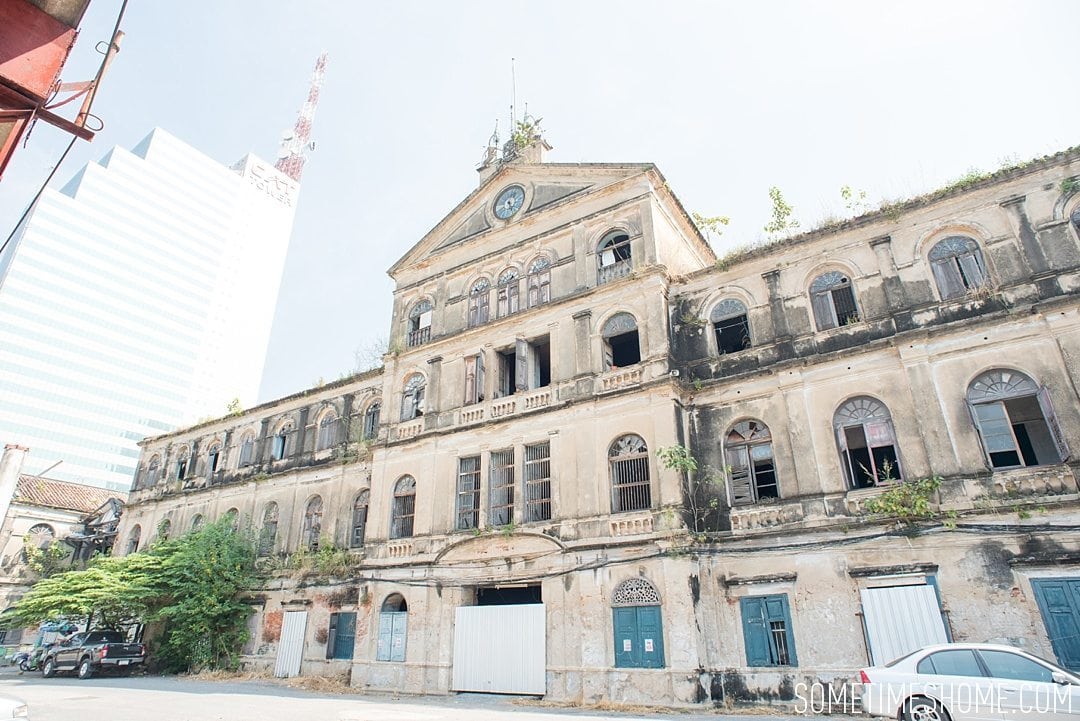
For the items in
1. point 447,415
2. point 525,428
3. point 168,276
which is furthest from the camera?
point 168,276

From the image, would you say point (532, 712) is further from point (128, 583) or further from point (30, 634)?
point (30, 634)

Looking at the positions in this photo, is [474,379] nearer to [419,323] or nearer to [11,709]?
[419,323]

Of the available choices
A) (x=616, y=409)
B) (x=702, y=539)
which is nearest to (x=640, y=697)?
(x=702, y=539)

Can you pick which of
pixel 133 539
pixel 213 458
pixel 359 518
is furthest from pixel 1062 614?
pixel 133 539

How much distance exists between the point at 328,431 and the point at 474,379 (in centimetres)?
836

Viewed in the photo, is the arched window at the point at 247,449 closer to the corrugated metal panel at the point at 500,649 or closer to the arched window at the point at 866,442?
the corrugated metal panel at the point at 500,649

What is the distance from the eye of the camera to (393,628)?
1745 centimetres

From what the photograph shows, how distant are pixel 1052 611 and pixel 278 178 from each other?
134518 millimetres

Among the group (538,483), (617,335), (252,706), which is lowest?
(252,706)

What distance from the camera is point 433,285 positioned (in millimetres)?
21766

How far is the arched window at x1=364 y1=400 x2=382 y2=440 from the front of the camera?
23.0m

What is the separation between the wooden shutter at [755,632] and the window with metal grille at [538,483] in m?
5.28

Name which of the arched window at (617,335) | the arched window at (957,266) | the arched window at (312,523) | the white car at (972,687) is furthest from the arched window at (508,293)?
the white car at (972,687)

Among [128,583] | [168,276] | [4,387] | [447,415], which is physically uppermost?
[168,276]
